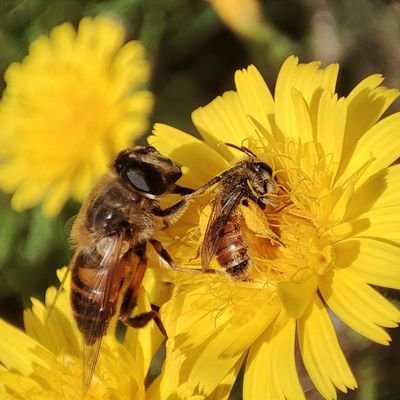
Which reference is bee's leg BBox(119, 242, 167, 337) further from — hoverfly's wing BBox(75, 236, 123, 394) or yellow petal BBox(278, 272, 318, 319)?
yellow petal BBox(278, 272, 318, 319)

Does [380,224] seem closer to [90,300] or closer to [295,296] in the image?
[295,296]

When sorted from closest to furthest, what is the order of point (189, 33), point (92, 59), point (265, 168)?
point (265, 168) < point (92, 59) < point (189, 33)

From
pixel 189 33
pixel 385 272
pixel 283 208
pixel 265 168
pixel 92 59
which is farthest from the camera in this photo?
pixel 189 33

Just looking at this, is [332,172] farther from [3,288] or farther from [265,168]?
[3,288]

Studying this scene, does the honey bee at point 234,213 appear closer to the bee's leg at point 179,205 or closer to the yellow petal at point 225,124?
the bee's leg at point 179,205

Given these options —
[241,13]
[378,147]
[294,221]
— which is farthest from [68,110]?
[378,147]

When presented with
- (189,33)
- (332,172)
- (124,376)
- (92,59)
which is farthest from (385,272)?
(189,33)

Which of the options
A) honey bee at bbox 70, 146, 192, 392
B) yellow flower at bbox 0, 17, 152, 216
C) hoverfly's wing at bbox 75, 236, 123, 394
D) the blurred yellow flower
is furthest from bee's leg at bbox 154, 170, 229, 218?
the blurred yellow flower

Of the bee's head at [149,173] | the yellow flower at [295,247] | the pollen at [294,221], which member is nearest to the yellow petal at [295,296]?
the yellow flower at [295,247]
